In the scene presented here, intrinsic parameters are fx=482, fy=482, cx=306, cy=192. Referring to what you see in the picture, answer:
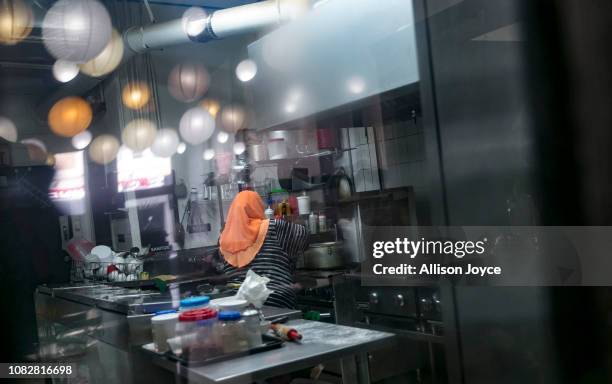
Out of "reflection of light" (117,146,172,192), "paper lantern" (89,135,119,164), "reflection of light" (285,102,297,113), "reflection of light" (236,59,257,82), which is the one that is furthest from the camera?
"reflection of light" (285,102,297,113)

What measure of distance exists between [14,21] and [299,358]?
0.77 metres

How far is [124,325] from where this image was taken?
113 centimetres

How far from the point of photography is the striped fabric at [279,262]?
1338 millimetres

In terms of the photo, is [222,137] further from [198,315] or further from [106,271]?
[198,315]

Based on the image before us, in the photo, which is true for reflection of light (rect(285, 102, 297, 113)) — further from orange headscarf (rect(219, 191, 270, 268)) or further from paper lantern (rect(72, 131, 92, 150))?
paper lantern (rect(72, 131, 92, 150))

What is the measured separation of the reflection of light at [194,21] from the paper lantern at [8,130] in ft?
2.01

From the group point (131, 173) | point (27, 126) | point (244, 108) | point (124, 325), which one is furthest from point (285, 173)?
point (27, 126)

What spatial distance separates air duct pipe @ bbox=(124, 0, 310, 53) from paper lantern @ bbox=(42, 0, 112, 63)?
0.13m

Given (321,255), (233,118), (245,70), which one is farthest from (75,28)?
(321,255)

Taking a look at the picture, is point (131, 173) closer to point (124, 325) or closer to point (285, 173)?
point (124, 325)

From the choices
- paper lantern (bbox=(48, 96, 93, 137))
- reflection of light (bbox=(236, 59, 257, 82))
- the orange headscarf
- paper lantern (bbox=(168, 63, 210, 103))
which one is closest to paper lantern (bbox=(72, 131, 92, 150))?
paper lantern (bbox=(48, 96, 93, 137))

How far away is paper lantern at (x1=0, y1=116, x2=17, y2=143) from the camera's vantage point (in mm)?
795

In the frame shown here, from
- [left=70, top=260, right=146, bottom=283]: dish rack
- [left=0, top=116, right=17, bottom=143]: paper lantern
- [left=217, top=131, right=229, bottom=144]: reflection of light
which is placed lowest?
[left=70, top=260, right=146, bottom=283]: dish rack

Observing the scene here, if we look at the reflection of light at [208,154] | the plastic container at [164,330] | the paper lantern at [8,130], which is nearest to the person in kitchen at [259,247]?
the reflection of light at [208,154]
